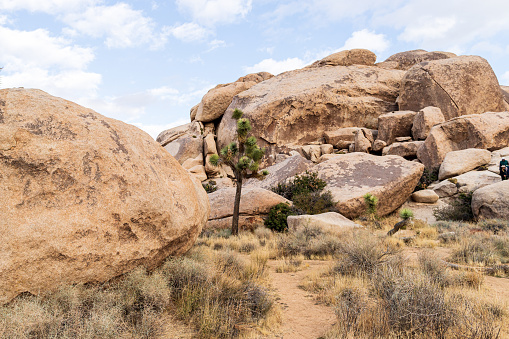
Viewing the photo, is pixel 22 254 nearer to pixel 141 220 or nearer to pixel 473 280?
pixel 141 220

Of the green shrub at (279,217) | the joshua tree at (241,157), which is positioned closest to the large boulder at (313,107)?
the green shrub at (279,217)

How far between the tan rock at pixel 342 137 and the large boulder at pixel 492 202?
14041mm

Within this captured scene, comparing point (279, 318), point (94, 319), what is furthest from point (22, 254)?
point (279, 318)

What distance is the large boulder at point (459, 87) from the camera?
25172 millimetres

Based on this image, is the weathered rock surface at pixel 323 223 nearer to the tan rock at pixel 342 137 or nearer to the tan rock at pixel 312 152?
the tan rock at pixel 312 152

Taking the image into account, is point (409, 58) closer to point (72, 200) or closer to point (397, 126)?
point (397, 126)

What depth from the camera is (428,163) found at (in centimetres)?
2080

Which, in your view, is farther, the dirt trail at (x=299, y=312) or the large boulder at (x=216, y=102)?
the large boulder at (x=216, y=102)

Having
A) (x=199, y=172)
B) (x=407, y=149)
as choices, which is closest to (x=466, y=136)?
(x=407, y=149)

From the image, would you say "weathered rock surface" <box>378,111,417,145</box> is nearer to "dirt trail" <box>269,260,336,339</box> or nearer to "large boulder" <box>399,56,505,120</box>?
"large boulder" <box>399,56,505,120</box>

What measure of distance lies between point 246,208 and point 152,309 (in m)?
10.4

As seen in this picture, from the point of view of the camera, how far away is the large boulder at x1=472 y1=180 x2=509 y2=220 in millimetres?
12078

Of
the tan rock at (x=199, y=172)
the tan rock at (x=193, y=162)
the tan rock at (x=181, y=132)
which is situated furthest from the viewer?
the tan rock at (x=181, y=132)

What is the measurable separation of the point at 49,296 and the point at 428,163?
2228 centimetres
